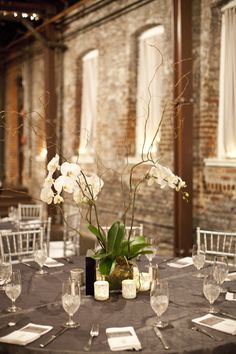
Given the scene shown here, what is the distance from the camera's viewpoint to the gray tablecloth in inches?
85.8

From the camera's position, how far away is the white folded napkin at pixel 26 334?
2.22m

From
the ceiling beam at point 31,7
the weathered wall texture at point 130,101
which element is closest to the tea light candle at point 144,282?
the weathered wall texture at point 130,101

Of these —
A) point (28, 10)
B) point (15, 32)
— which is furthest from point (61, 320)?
point (15, 32)

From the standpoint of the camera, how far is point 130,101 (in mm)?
7434

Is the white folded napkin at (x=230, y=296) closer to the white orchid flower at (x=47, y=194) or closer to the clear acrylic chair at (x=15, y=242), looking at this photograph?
the white orchid flower at (x=47, y=194)

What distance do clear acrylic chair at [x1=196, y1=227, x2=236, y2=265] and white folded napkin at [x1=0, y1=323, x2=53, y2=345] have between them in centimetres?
199

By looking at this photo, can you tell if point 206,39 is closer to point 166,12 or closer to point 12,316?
point 166,12

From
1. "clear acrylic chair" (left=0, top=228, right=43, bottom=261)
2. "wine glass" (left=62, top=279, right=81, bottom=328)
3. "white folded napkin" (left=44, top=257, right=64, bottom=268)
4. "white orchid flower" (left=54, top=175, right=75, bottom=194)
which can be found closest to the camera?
"wine glass" (left=62, top=279, right=81, bottom=328)

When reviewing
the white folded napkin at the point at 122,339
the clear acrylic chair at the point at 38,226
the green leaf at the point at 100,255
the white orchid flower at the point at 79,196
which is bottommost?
the white folded napkin at the point at 122,339

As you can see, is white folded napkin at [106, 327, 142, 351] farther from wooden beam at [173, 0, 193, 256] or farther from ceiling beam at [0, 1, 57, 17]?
ceiling beam at [0, 1, 57, 17]

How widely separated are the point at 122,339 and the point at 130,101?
18.1 ft

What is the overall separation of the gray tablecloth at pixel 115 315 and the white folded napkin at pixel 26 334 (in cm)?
2

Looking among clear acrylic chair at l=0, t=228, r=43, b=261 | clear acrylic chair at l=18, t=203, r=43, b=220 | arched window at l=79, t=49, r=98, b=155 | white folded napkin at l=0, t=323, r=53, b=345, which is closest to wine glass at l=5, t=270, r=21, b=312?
white folded napkin at l=0, t=323, r=53, b=345

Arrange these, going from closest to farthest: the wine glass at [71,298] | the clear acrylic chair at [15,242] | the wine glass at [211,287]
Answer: the wine glass at [71,298]
the wine glass at [211,287]
the clear acrylic chair at [15,242]
